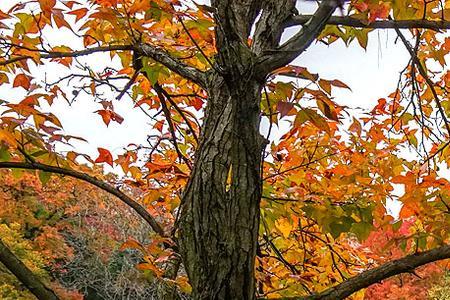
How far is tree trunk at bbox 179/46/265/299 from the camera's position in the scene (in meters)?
0.84

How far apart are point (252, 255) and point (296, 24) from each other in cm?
46

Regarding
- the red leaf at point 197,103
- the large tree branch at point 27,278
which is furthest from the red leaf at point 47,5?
the red leaf at point 197,103

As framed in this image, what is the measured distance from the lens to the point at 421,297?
29.2 ft

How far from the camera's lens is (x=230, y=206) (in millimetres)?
872

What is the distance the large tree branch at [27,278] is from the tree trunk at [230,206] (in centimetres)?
28

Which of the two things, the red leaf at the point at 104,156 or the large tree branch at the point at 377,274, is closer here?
the large tree branch at the point at 377,274

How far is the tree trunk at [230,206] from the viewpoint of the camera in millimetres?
839

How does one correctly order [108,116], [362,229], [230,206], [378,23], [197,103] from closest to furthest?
[230,206] < [378,23] < [362,229] < [108,116] < [197,103]

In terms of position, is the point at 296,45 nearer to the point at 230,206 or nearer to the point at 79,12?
the point at 230,206

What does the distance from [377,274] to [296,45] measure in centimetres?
46

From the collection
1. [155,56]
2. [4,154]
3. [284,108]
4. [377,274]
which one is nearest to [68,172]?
[4,154]

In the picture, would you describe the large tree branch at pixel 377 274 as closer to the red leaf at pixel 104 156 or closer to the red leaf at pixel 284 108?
the red leaf at pixel 284 108

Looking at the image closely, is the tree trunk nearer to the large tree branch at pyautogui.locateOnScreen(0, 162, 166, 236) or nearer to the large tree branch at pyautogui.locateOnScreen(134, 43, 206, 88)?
the large tree branch at pyautogui.locateOnScreen(134, 43, 206, 88)

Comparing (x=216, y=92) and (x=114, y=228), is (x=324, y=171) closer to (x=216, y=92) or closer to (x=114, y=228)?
(x=216, y=92)
